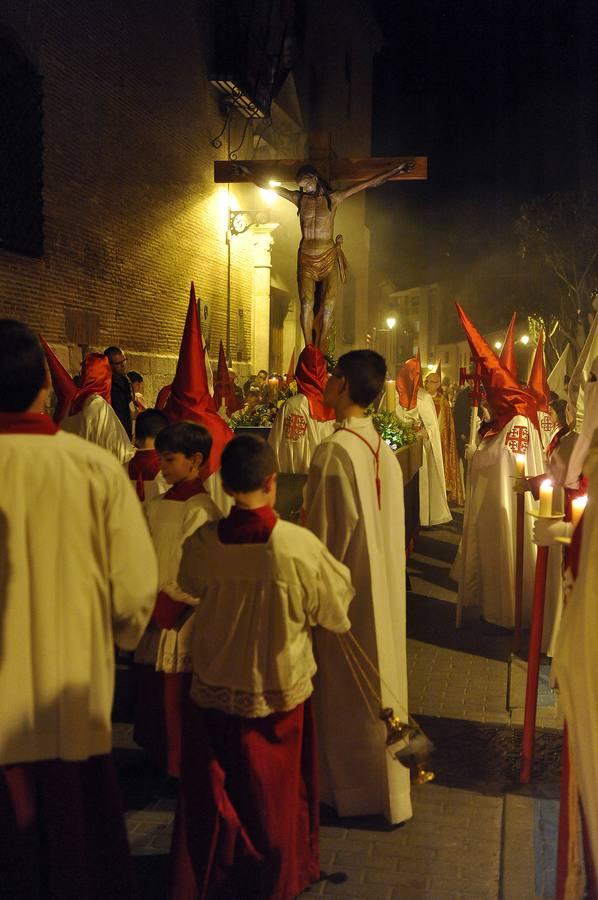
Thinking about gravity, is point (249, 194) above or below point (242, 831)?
above

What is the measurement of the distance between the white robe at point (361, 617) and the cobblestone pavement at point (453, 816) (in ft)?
0.69

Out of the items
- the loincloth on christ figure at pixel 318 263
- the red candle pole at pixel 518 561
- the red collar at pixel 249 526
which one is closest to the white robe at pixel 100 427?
the red candle pole at pixel 518 561

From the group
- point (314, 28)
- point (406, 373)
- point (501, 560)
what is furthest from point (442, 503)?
point (314, 28)

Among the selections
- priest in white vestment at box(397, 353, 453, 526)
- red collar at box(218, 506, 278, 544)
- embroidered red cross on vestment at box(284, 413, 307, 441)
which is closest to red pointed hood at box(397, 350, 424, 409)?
priest in white vestment at box(397, 353, 453, 526)

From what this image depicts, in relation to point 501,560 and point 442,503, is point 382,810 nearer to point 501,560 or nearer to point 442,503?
point 501,560

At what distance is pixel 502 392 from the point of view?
803 centimetres

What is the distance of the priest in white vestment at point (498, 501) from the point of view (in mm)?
7973

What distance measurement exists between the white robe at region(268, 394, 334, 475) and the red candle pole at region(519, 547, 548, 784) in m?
4.49

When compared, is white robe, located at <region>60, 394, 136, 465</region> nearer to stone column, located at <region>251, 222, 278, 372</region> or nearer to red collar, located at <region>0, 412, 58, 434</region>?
red collar, located at <region>0, 412, 58, 434</region>

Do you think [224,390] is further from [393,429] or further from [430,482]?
[430,482]

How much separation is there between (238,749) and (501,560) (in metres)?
5.13

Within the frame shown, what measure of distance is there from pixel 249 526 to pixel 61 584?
0.74m

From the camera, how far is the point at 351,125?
33.4m

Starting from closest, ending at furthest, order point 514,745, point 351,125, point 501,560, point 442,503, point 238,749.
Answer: point 238,749 < point 514,745 < point 501,560 < point 442,503 < point 351,125
